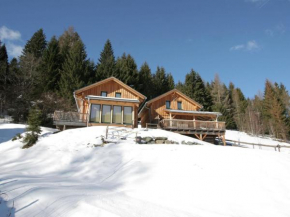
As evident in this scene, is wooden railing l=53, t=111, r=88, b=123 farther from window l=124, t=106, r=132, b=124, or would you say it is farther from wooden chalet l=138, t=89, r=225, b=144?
wooden chalet l=138, t=89, r=225, b=144

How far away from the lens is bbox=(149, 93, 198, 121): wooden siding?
25.6m

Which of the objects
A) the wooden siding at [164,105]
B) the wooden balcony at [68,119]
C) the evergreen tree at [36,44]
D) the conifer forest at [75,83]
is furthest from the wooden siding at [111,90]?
the evergreen tree at [36,44]

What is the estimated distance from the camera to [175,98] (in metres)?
26.9

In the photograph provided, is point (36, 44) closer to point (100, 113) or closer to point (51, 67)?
point (51, 67)

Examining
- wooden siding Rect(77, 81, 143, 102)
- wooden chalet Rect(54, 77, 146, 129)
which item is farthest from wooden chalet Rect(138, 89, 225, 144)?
wooden siding Rect(77, 81, 143, 102)

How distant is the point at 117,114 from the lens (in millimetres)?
20969

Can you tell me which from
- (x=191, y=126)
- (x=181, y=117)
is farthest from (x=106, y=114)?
(x=181, y=117)

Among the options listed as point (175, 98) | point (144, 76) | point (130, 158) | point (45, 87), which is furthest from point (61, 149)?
point (144, 76)

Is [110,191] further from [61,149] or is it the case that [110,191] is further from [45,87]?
[45,87]

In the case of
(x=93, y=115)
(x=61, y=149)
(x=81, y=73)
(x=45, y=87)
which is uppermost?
(x=81, y=73)

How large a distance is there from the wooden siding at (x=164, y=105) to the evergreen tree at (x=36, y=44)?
91.2 ft

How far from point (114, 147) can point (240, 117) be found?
44.4m

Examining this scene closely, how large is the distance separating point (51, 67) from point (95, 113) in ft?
64.8

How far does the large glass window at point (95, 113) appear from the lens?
798 inches
